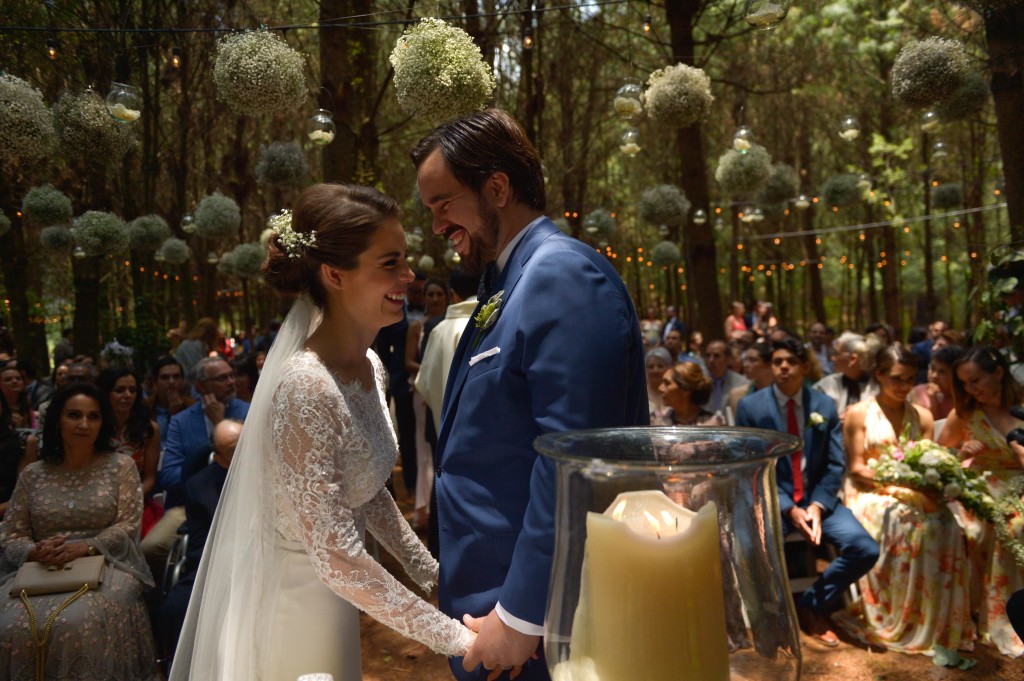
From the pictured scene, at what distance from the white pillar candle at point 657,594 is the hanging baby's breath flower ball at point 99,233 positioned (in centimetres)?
876

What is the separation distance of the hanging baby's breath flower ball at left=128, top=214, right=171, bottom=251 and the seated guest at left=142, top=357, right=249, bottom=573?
168 inches

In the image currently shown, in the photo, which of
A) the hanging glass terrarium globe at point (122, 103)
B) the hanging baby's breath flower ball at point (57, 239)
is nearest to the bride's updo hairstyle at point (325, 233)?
the hanging glass terrarium globe at point (122, 103)

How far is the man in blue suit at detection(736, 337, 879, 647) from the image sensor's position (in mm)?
5164

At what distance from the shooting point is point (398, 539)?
2699mm

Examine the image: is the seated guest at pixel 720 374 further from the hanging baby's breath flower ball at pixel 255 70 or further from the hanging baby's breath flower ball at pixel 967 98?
the hanging baby's breath flower ball at pixel 255 70

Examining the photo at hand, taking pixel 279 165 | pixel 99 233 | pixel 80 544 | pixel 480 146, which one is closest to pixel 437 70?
pixel 480 146

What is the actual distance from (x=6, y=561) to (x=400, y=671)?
2.25 m

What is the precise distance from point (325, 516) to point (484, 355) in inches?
24.0

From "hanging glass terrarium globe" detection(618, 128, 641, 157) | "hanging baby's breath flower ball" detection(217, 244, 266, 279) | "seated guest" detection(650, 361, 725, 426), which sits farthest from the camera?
"hanging baby's breath flower ball" detection(217, 244, 266, 279)

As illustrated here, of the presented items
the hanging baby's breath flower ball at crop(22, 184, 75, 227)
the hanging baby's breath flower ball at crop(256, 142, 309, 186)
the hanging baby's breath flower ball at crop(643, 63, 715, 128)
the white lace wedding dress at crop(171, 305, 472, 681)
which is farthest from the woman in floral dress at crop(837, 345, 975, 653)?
the hanging baby's breath flower ball at crop(22, 184, 75, 227)

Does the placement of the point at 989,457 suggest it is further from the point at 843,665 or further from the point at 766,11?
the point at 766,11

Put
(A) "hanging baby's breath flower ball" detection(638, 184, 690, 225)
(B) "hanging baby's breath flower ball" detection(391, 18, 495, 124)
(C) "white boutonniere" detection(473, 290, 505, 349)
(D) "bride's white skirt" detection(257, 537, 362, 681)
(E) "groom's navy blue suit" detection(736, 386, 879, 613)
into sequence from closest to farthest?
(C) "white boutonniere" detection(473, 290, 505, 349) → (D) "bride's white skirt" detection(257, 537, 362, 681) → (B) "hanging baby's breath flower ball" detection(391, 18, 495, 124) → (E) "groom's navy blue suit" detection(736, 386, 879, 613) → (A) "hanging baby's breath flower ball" detection(638, 184, 690, 225)

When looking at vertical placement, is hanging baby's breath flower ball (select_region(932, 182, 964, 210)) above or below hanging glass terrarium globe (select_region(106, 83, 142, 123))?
below

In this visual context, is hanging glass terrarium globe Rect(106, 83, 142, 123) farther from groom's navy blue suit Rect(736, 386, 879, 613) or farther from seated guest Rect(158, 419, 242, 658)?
groom's navy blue suit Rect(736, 386, 879, 613)
